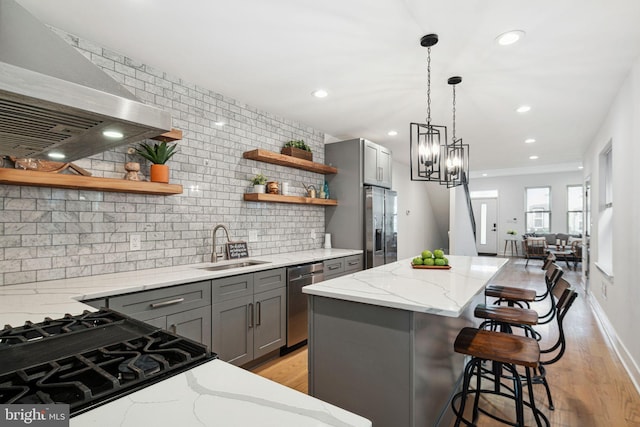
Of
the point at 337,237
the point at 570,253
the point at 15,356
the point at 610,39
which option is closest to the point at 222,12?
the point at 15,356

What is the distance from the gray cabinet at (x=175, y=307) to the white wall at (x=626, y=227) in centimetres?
327

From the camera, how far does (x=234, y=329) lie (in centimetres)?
272

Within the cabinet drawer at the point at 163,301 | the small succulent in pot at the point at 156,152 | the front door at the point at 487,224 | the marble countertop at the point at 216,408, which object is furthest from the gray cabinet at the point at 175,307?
the front door at the point at 487,224

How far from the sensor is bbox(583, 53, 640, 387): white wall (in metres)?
2.62

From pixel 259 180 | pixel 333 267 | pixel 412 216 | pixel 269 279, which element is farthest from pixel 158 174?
pixel 412 216

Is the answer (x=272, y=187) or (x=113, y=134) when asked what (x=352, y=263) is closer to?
(x=272, y=187)

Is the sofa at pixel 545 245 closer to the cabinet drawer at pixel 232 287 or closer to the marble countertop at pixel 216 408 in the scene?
the cabinet drawer at pixel 232 287

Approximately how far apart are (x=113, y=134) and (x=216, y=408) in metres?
1.12

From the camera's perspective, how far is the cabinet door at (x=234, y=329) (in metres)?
2.58

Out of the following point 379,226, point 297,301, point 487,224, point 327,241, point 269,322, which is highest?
point 379,226

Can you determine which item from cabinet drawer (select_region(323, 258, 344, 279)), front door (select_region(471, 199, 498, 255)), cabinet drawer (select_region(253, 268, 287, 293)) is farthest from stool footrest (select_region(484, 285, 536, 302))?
front door (select_region(471, 199, 498, 255))

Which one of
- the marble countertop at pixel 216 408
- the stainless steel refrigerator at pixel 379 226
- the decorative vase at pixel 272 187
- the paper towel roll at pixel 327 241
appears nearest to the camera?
the marble countertop at pixel 216 408

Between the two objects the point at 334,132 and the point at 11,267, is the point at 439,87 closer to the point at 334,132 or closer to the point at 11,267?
the point at 334,132

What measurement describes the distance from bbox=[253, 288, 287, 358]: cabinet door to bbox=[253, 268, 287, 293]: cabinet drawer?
46 mm
